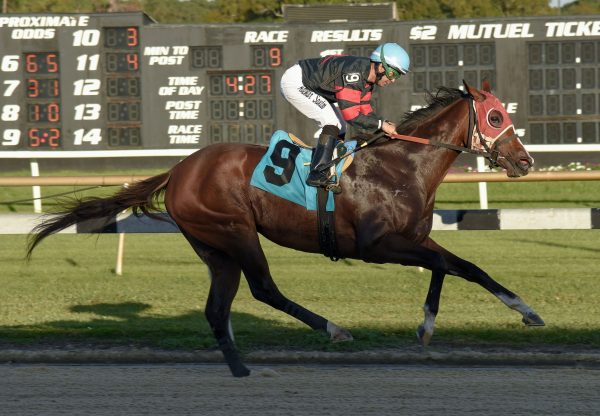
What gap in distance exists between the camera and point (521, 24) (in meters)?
15.8

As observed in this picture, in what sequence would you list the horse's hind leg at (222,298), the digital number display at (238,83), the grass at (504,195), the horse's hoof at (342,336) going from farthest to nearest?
the digital number display at (238,83) → the grass at (504,195) → the horse's hoof at (342,336) → the horse's hind leg at (222,298)

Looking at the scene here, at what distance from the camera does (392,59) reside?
5816 millimetres

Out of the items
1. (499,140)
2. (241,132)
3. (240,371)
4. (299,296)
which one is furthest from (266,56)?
(240,371)

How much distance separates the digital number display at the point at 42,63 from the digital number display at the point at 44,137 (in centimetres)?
88

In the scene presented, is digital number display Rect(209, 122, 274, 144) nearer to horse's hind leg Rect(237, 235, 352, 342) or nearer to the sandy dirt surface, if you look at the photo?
horse's hind leg Rect(237, 235, 352, 342)

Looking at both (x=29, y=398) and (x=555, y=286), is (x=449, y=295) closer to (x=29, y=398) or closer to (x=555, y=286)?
(x=555, y=286)

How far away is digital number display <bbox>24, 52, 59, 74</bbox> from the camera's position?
1606 cm

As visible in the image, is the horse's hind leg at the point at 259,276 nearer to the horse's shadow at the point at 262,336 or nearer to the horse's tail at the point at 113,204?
the horse's shadow at the point at 262,336

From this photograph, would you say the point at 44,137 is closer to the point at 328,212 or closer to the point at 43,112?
the point at 43,112

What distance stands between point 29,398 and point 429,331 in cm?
213

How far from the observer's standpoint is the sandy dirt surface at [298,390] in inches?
173

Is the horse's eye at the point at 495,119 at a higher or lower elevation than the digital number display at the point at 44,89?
lower

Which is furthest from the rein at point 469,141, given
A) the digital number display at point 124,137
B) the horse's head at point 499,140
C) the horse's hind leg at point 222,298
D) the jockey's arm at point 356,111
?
the digital number display at point 124,137

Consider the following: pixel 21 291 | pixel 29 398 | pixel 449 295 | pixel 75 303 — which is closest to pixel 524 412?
pixel 29 398
